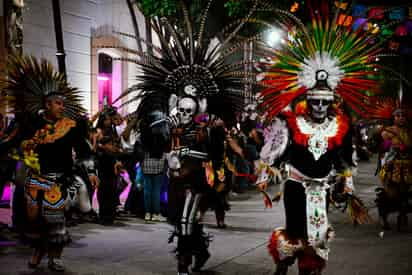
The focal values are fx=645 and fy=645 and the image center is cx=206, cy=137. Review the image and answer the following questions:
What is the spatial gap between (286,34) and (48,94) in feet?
9.00

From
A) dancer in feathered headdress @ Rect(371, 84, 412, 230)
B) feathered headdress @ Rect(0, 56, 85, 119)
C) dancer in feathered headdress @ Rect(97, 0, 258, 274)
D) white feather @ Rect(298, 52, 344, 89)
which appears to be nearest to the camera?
white feather @ Rect(298, 52, 344, 89)

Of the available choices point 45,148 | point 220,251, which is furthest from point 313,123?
point 45,148

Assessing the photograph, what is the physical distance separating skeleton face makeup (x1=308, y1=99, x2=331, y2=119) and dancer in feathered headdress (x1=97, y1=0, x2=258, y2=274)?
1.16 metres

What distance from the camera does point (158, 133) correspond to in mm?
7754

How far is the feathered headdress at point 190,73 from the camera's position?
729 centimetres

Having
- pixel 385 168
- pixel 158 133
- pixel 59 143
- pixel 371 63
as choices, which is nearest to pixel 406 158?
pixel 385 168

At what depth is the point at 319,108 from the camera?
249 inches

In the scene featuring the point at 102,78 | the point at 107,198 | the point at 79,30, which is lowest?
the point at 107,198

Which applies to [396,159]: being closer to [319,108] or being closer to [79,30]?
[319,108]

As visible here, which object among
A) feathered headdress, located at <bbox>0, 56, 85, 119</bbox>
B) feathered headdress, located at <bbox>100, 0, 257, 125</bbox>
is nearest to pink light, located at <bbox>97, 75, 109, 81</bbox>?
feathered headdress, located at <bbox>0, 56, 85, 119</bbox>

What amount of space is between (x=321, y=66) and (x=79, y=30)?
43.5 ft

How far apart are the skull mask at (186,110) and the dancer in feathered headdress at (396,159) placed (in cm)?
417

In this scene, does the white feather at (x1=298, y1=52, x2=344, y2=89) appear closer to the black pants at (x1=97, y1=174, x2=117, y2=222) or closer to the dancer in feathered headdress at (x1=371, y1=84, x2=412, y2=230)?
the dancer in feathered headdress at (x1=371, y1=84, x2=412, y2=230)

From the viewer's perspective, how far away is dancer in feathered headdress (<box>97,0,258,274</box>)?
7016 mm
